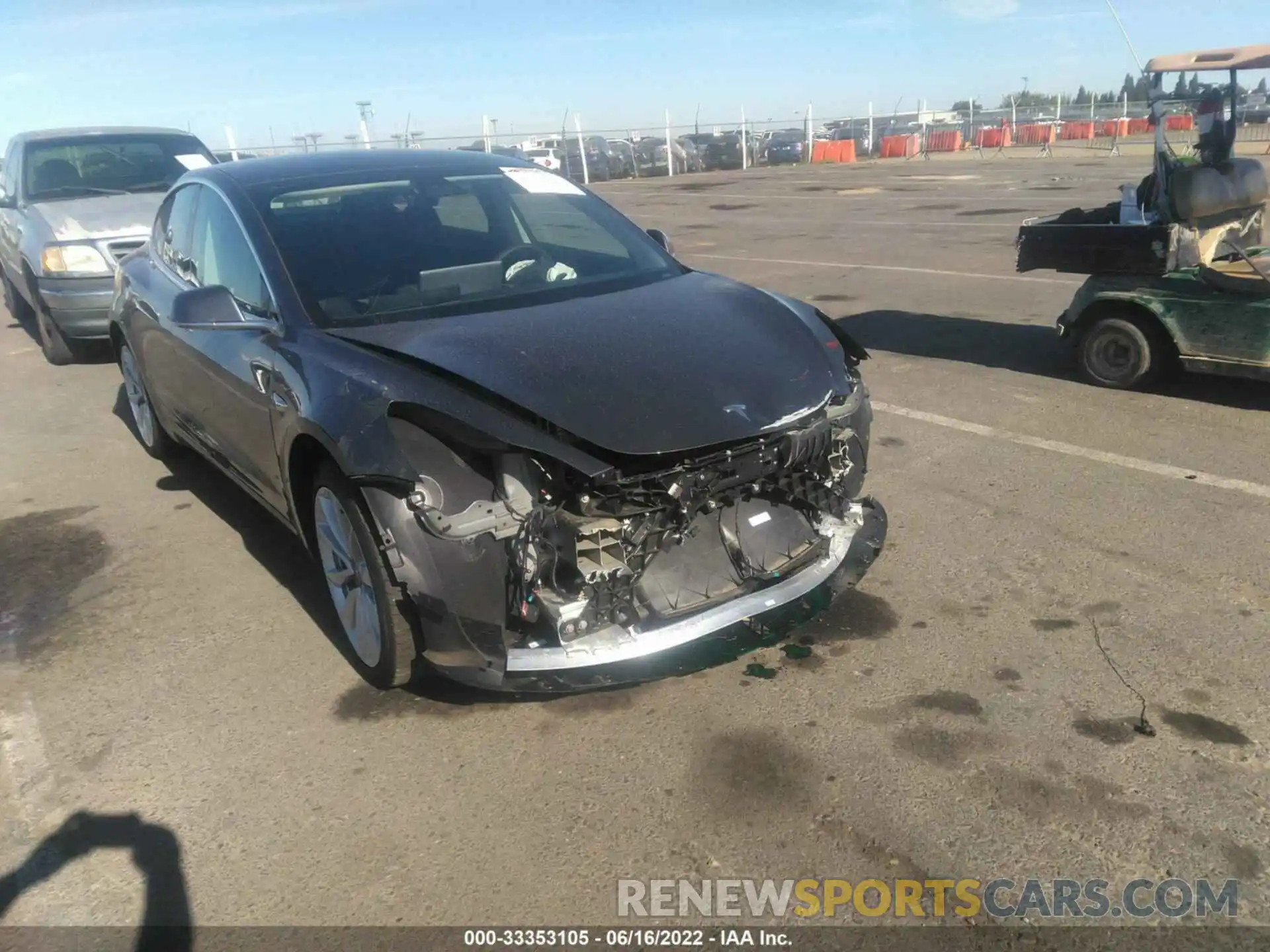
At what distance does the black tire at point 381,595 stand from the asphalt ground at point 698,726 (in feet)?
0.59

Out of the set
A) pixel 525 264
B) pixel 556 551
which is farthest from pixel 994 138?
pixel 556 551

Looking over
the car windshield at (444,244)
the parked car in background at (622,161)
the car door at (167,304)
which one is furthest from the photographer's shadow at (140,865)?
the parked car in background at (622,161)

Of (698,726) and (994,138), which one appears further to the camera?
(994,138)

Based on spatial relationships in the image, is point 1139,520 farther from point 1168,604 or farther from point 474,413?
Result: point 474,413

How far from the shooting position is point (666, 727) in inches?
125

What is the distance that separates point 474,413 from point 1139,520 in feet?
10.5

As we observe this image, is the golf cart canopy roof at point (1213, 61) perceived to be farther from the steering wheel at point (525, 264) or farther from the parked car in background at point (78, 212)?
the parked car in background at point (78, 212)

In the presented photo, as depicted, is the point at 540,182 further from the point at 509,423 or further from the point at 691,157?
the point at 691,157

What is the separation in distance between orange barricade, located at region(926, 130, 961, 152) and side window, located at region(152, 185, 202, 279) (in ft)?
125

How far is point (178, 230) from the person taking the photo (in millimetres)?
5016

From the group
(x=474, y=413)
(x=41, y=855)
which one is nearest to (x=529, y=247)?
(x=474, y=413)

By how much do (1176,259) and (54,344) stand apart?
870 centimetres

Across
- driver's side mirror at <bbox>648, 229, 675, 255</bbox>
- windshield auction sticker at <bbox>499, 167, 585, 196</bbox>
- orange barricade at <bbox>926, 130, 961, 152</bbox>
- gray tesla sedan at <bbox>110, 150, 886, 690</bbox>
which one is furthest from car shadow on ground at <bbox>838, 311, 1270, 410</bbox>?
orange barricade at <bbox>926, 130, 961, 152</bbox>

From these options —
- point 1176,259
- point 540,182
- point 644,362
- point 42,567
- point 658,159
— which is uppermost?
point 540,182
